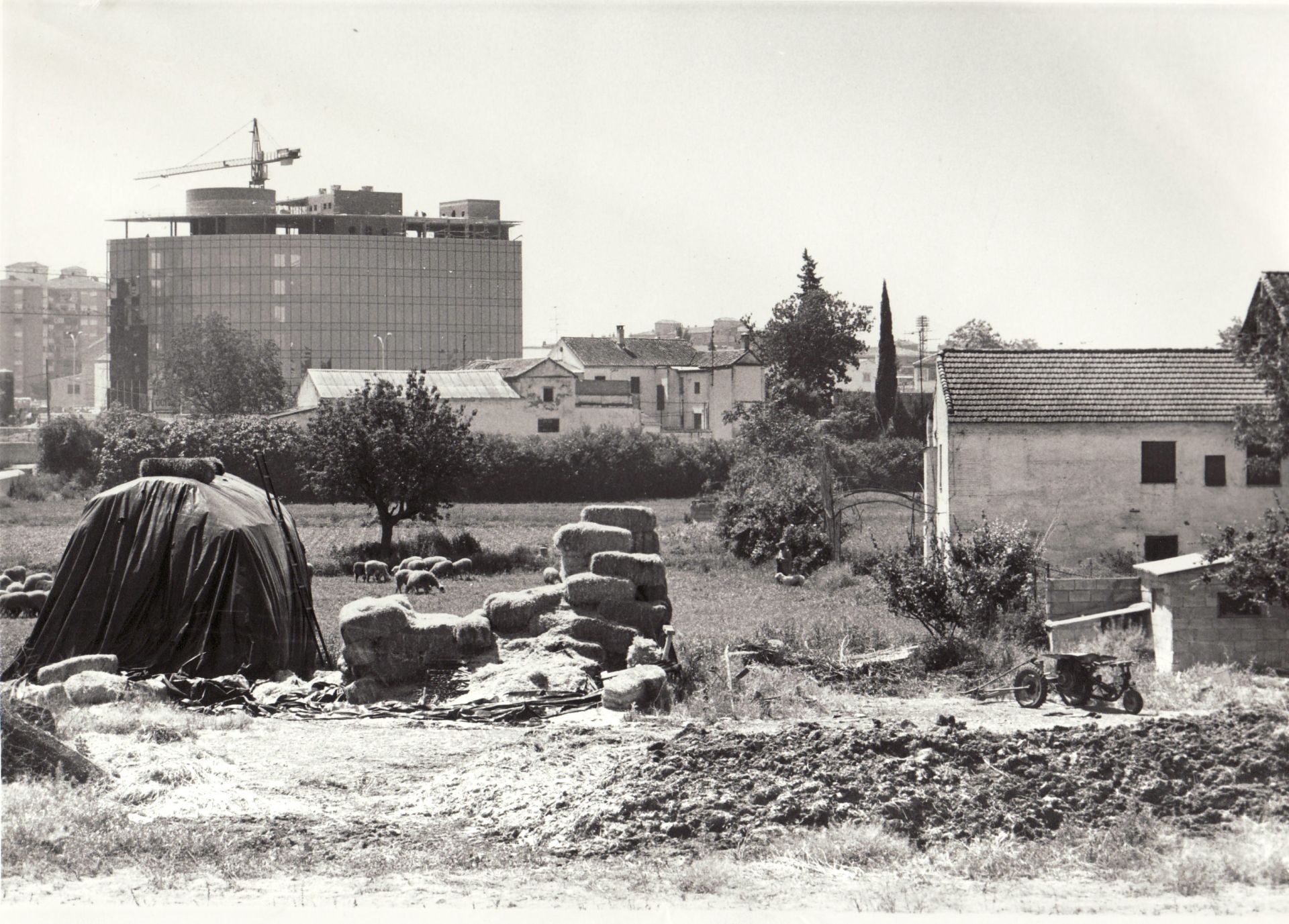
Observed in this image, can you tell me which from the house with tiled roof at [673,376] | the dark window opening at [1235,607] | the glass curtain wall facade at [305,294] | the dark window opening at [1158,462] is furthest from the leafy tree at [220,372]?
the dark window opening at [1235,607]

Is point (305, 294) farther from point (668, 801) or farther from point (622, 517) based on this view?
point (668, 801)

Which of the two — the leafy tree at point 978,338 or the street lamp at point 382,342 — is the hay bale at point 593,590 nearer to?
the leafy tree at point 978,338

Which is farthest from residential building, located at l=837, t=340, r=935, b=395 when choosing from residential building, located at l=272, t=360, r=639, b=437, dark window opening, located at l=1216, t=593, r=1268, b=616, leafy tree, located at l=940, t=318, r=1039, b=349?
dark window opening, located at l=1216, t=593, r=1268, b=616

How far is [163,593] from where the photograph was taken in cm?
1599

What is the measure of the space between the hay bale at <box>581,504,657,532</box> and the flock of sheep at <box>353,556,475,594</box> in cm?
944

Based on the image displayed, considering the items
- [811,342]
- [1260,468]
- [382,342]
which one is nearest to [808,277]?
[811,342]

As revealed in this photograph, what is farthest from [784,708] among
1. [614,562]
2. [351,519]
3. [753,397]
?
[753,397]

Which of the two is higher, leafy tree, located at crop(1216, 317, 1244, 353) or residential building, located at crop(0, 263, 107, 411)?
residential building, located at crop(0, 263, 107, 411)

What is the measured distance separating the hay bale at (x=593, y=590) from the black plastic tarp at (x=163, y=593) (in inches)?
143

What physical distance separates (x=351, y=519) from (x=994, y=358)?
70.6ft

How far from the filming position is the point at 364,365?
83375mm

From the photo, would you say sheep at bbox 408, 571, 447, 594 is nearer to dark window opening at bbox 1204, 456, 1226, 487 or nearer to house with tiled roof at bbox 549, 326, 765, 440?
dark window opening at bbox 1204, 456, 1226, 487

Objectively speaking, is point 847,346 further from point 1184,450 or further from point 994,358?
point 1184,450

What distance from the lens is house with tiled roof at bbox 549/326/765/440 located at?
5844 centimetres
